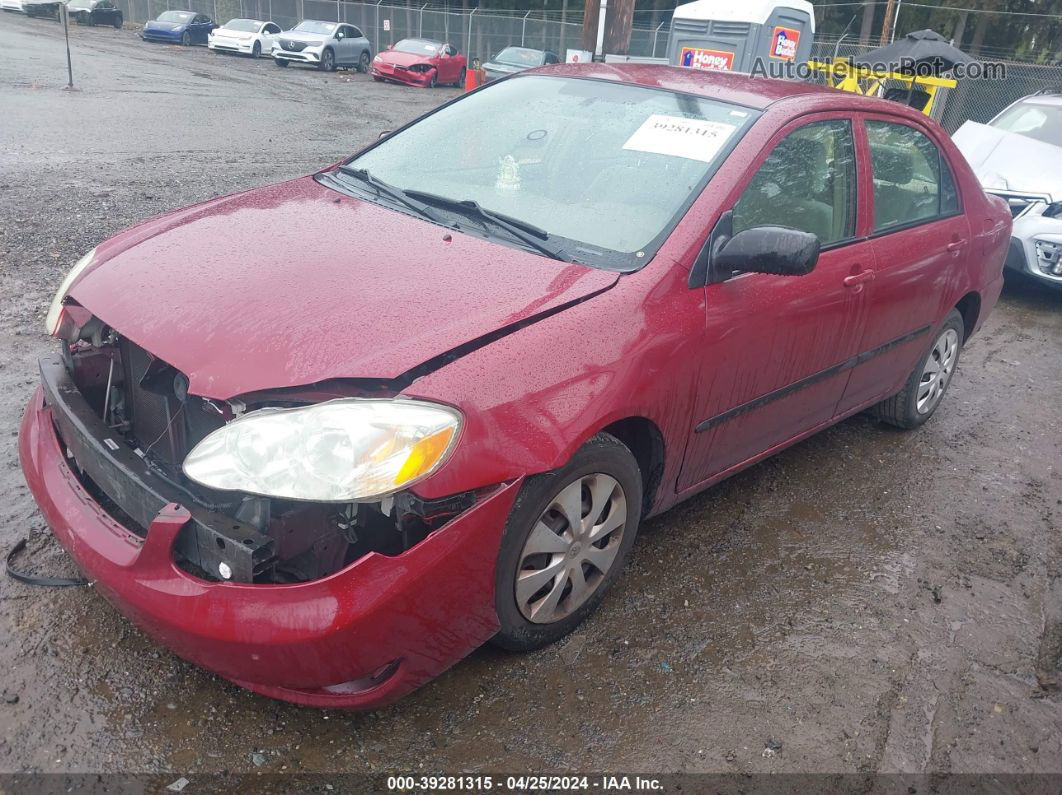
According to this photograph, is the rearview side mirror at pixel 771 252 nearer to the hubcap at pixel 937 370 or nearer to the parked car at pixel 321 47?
the hubcap at pixel 937 370

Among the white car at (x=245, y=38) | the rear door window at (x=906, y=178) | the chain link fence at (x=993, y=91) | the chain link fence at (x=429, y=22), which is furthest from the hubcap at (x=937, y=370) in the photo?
the white car at (x=245, y=38)

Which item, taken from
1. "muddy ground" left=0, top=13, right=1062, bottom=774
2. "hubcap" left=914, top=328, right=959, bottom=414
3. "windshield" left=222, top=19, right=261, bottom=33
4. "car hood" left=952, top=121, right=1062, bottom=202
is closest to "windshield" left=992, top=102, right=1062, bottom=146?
"car hood" left=952, top=121, right=1062, bottom=202

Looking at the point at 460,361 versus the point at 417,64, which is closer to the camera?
the point at 460,361

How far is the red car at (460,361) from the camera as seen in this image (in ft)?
6.91

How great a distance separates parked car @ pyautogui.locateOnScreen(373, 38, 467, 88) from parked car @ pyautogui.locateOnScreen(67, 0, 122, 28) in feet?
54.7

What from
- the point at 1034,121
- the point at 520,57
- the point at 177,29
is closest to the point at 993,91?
the point at 1034,121

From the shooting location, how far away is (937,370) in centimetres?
467

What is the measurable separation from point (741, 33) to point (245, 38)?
825 inches

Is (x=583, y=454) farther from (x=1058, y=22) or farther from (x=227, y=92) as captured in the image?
(x=1058, y=22)

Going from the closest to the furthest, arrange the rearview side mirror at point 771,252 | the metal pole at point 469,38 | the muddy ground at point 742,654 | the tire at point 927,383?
the muddy ground at point 742,654 → the rearview side mirror at point 771,252 → the tire at point 927,383 → the metal pole at point 469,38

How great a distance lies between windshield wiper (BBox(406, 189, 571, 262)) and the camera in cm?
283

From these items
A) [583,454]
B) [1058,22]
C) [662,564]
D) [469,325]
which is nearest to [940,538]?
[662,564]

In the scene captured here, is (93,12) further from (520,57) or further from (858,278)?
(858,278)

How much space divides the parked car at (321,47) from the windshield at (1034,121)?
71.2ft
